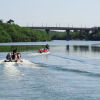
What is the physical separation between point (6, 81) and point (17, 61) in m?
19.0

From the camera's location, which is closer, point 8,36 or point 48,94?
point 48,94

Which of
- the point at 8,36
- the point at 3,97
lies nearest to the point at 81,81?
the point at 3,97

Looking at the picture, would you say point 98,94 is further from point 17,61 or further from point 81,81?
point 17,61

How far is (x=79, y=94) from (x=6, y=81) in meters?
8.06

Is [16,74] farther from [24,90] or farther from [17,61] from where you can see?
[17,61]

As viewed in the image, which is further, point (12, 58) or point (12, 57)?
point (12, 58)

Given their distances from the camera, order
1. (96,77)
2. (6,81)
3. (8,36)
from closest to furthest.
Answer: (6,81) < (96,77) < (8,36)

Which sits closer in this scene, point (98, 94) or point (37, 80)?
point (98, 94)

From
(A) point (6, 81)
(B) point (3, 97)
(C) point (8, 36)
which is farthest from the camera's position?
(C) point (8, 36)

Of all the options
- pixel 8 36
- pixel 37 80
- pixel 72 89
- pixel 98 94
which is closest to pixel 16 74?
pixel 37 80

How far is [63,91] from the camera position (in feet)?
89.0

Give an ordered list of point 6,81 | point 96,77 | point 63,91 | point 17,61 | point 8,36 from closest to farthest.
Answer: point 63,91 → point 6,81 → point 96,77 → point 17,61 → point 8,36

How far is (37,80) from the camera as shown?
32.3 m

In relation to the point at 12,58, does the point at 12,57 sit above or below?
above
